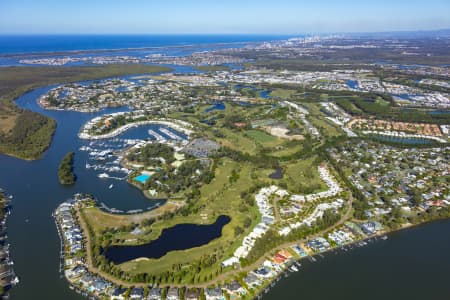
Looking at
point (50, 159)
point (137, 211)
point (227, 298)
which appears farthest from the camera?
point (50, 159)

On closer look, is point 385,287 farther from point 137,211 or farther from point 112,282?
point 137,211

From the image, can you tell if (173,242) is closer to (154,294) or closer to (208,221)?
(208,221)

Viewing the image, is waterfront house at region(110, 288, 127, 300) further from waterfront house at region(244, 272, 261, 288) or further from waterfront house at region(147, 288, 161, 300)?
waterfront house at region(244, 272, 261, 288)

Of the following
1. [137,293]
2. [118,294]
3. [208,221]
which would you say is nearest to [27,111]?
[208,221]

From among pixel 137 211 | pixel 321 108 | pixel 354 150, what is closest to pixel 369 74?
pixel 321 108

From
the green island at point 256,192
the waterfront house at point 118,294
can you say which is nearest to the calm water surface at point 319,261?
the green island at point 256,192
